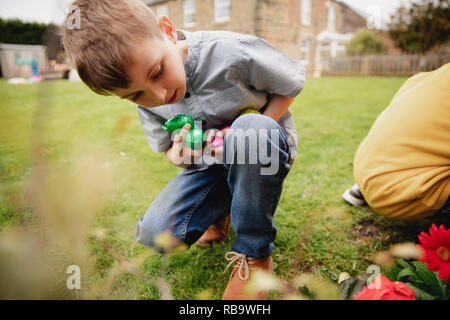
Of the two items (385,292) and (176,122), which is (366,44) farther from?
(385,292)

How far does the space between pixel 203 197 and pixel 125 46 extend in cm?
69

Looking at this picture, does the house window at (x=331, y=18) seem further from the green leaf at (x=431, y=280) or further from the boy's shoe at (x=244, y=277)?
the green leaf at (x=431, y=280)

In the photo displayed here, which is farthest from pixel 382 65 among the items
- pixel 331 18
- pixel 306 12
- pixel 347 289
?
pixel 347 289

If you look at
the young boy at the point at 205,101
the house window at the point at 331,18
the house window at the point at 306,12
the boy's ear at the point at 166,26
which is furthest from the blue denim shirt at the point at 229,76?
the house window at the point at 331,18

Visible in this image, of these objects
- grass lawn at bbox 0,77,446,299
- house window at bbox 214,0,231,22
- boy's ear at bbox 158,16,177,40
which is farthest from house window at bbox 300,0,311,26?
boy's ear at bbox 158,16,177,40

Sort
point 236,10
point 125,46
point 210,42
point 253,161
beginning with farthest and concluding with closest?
point 236,10 → point 210,42 → point 253,161 → point 125,46

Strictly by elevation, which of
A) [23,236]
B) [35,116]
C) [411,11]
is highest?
[411,11]

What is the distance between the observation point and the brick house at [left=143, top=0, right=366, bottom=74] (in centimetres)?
1007

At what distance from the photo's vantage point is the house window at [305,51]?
13.9 metres

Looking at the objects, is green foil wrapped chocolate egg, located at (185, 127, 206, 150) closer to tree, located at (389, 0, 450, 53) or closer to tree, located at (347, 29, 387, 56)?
tree, located at (389, 0, 450, 53)

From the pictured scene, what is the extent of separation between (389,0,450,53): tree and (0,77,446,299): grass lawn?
393 inches

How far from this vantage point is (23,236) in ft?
1.88
